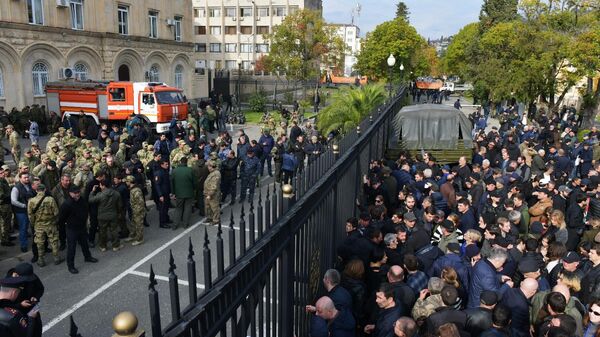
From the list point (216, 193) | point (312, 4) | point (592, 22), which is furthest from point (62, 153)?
point (312, 4)

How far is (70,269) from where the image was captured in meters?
8.22

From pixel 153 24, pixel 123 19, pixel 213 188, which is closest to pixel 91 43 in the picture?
pixel 123 19

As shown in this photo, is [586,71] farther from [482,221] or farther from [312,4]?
[312,4]

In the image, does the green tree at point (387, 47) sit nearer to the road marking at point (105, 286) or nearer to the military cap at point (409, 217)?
the road marking at point (105, 286)

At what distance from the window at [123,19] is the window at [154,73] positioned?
3.45 m

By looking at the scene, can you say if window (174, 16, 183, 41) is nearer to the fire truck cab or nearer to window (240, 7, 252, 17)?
the fire truck cab

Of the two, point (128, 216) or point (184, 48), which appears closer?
point (128, 216)

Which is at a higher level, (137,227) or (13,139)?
(13,139)

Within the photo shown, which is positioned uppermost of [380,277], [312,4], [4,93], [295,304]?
[312,4]

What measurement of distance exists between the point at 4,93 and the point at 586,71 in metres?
30.4

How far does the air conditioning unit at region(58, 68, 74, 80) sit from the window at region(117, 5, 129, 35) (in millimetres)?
6149

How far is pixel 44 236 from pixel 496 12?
207 ft

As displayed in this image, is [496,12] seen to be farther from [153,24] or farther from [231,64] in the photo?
[153,24]

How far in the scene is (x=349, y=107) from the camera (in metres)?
16.0
